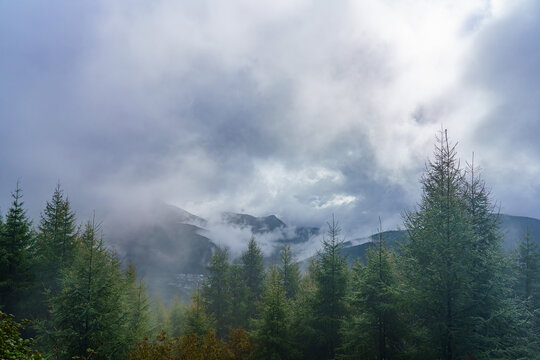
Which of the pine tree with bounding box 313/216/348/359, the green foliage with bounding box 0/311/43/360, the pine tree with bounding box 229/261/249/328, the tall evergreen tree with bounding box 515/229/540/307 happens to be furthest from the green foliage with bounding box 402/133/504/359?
the tall evergreen tree with bounding box 515/229/540/307

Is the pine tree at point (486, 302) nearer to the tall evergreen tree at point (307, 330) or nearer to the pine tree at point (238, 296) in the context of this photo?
the tall evergreen tree at point (307, 330)

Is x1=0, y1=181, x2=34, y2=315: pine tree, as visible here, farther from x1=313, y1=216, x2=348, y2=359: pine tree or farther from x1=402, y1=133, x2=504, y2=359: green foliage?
x1=402, y1=133, x2=504, y2=359: green foliage

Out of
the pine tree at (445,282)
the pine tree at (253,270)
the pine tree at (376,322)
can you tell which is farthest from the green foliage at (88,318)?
the pine tree at (253,270)

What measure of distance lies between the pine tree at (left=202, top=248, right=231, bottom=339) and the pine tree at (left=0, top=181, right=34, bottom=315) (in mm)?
16558

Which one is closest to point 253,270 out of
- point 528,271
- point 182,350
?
point 182,350

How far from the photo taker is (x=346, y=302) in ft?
57.1

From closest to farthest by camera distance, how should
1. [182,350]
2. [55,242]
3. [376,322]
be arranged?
[182,350] → [376,322] → [55,242]

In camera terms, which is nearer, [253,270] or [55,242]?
[55,242]

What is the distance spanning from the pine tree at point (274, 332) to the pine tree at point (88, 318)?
808 cm

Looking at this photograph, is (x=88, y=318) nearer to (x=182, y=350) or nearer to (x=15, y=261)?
(x=182, y=350)

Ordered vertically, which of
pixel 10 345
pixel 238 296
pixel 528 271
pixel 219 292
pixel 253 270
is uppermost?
pixel 10 345

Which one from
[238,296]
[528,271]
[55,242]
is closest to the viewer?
[55,242]

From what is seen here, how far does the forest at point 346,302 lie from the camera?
1044 cm

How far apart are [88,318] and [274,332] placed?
1075cm
